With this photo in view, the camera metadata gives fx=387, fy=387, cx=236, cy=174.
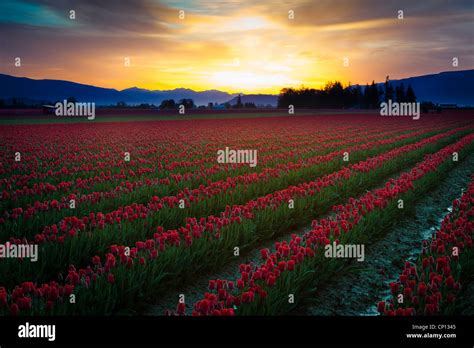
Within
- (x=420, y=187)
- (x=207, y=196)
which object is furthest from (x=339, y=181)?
(x=207, y=196)

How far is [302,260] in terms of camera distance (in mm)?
4906

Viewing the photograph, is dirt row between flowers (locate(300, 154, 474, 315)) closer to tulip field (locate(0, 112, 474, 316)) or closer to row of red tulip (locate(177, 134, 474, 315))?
tulip field (locate(0, 112, 474, 316))

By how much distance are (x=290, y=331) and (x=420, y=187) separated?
7.63 m

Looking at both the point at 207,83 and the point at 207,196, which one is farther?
the point at 207,83

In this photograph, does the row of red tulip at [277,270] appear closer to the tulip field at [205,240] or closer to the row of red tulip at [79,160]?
the tulip field at [205,240]

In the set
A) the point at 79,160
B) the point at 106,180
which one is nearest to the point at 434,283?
the point at 106,180

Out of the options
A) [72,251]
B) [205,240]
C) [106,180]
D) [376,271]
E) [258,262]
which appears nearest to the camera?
[72,251]

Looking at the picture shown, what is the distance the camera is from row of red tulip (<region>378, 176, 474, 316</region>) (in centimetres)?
407

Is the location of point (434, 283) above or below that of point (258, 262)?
above

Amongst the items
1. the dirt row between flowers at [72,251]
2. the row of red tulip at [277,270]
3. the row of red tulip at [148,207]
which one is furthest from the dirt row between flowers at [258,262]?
the row of red tulip at [148,207]

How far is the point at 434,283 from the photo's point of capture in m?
4.32

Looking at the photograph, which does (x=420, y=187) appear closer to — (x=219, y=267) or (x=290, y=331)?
(x=219, y=267)

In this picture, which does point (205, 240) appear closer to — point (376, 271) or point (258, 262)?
point (258, 262)

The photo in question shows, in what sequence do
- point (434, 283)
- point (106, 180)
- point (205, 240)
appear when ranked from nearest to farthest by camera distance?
point (434, 283), point (205, 240), point (106, 180)
